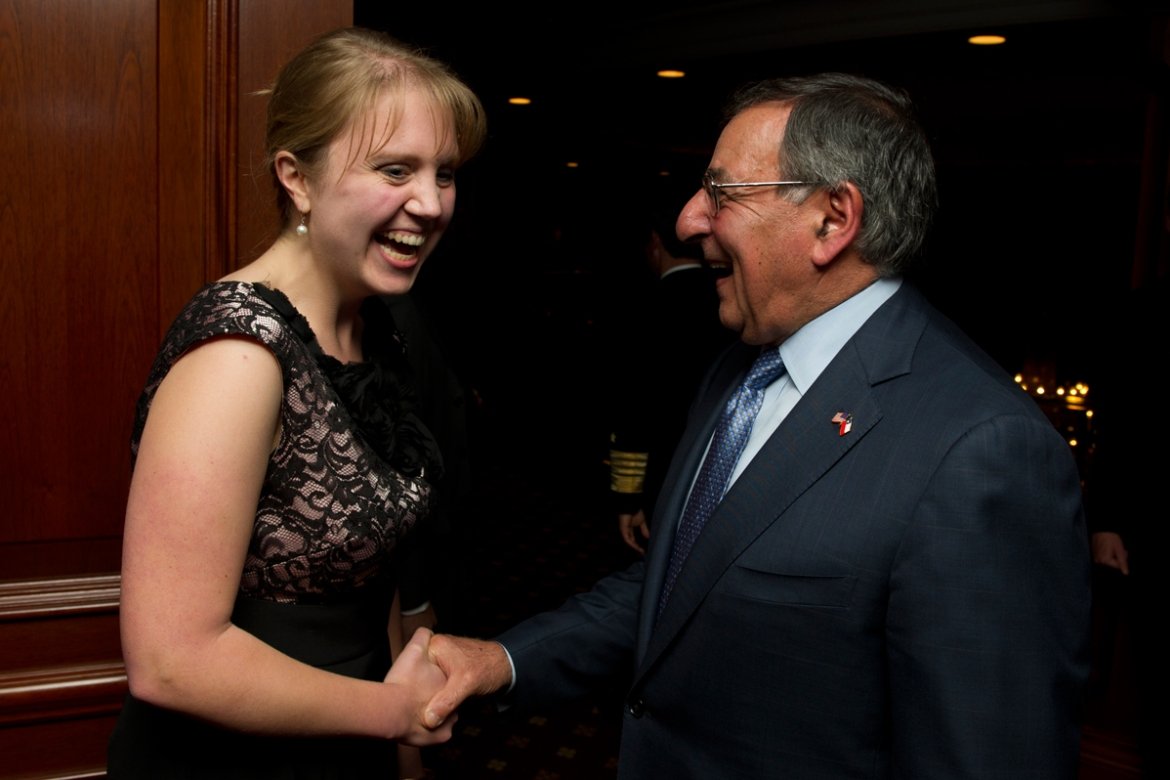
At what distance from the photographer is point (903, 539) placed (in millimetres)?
1240

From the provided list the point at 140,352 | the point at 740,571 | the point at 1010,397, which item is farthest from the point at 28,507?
the point at 1010,397

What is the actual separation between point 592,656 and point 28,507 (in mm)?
1079

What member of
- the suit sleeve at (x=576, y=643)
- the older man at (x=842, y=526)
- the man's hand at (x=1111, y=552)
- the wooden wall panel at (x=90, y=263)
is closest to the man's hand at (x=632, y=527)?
the man's hand at (x=1111, y=552)

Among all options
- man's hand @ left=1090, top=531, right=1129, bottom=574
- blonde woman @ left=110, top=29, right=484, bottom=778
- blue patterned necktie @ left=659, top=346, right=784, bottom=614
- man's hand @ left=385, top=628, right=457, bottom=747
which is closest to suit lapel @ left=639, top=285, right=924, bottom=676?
blue patterned necktie @ left=659, top=346, right=784, bottom=614

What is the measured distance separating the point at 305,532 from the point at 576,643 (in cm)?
63

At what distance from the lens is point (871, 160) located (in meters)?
1.50

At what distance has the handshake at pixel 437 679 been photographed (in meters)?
1.52

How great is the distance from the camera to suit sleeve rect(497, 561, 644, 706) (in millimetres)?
1791

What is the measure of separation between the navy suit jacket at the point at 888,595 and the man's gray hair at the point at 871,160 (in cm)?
9

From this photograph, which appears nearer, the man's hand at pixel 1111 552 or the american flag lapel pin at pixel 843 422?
the american flag lapel pin at pixel 843 422

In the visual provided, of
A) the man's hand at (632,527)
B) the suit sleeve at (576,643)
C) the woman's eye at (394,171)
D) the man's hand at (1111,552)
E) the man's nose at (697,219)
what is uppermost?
the woman's eye at (394,171)

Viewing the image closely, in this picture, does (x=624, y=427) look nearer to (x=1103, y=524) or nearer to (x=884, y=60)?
(x=1103, y=524)

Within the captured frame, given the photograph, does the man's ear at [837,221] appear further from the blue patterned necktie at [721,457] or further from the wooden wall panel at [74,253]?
the wooden wall panel at [74,253]

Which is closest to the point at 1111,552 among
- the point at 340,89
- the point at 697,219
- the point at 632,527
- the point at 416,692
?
the point at 632,527
